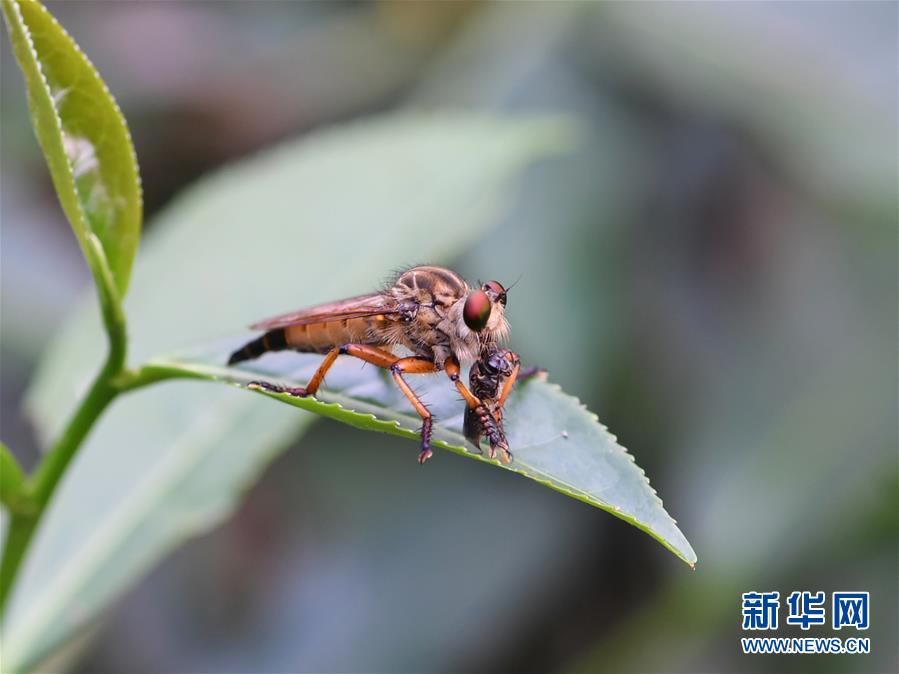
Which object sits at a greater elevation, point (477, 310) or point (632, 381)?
point (632, 381)

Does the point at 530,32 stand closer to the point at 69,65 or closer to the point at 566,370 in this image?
the point at 566,370

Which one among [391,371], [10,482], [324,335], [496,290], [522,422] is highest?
[496,290]

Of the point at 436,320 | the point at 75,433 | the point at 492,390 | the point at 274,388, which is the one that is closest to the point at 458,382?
the point at 492,390

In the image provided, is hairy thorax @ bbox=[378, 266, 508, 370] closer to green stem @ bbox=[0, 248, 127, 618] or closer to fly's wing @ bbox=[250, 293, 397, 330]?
fly's wing @ bbox=[250, 293, 397, 330]

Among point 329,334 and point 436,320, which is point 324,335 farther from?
point 436,320

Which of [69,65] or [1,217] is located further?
[1,217]

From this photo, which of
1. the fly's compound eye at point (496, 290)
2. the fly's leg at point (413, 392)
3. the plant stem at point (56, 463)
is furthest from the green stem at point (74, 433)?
the fly's compound eye at point (496, 290)

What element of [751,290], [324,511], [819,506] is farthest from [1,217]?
[819,506]
